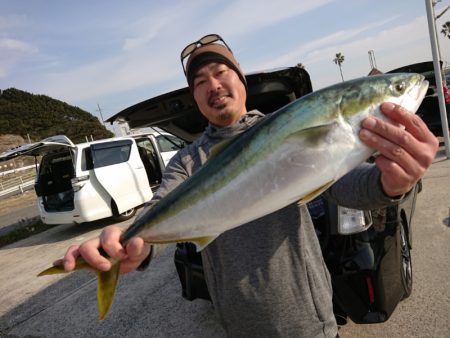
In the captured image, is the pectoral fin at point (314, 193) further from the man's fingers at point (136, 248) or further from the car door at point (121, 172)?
the car door at point (121, 172)

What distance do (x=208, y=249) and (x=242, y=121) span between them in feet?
2.44

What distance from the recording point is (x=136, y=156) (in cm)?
955

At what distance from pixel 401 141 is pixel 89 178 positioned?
812 centimetres

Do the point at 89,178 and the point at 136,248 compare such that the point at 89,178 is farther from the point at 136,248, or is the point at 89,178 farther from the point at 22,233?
the point at 136,248

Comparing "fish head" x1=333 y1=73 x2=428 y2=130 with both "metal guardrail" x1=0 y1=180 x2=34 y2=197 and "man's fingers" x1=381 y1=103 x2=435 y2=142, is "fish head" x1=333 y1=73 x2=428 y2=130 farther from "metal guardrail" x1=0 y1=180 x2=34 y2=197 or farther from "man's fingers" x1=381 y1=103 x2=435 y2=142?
"metal guardrail" x1=0 y1=180 x2=34 y2=197

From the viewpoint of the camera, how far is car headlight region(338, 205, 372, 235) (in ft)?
8.75

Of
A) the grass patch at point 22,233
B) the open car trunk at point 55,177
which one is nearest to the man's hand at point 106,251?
the open car trunk at point 55,177

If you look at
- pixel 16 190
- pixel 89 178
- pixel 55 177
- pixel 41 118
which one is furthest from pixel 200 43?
pixel 41 118

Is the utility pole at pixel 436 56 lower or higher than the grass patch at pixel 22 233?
higher

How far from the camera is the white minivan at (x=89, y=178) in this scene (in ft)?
27.6

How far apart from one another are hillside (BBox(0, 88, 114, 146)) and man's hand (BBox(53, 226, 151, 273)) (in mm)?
66639

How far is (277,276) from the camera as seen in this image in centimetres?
→ 175

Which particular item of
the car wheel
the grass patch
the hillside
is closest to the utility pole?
the car wheel

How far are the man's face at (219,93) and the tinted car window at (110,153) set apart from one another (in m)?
7.18
